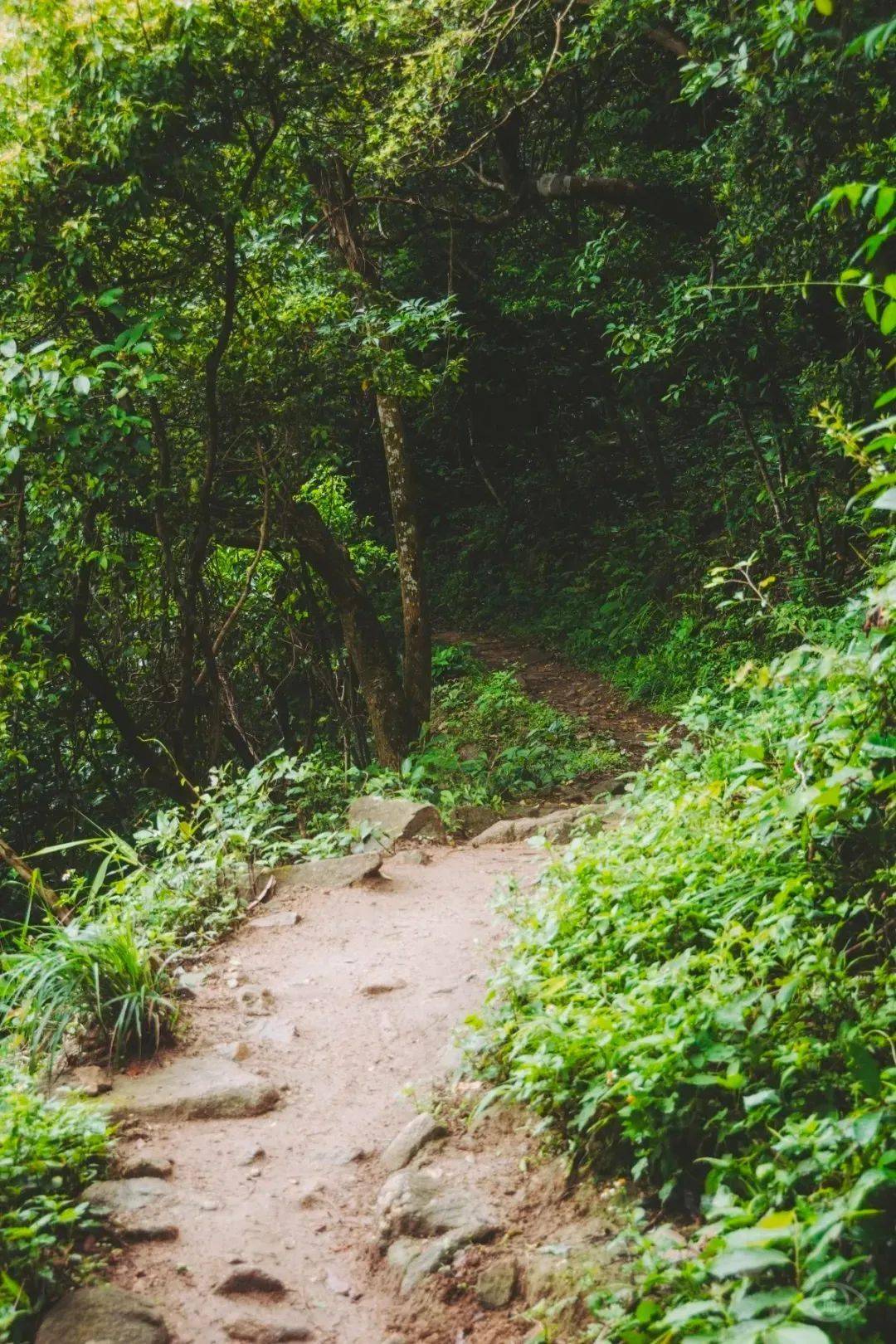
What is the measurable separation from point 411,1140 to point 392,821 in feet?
13.3

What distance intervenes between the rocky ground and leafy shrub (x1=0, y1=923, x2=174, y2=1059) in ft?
0.52

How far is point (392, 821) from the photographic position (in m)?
7.52

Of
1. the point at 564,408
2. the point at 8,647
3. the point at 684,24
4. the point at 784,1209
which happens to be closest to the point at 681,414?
the point at 564,408

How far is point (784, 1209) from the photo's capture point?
2207mm

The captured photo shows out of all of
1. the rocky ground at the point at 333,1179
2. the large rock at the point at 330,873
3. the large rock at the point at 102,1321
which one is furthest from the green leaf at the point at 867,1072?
the large rock at the point at 330,873

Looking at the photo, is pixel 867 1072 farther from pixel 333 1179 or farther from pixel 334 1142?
pixel 334 1142

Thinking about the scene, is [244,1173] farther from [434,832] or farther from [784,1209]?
[434,832]

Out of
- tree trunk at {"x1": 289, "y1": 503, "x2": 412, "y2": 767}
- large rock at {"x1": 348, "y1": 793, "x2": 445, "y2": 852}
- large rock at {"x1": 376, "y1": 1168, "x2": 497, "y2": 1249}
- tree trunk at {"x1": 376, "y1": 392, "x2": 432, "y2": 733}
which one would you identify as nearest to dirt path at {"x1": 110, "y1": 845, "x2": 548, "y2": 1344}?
large rock at {"x1": 376, "y1": 1168, "x2": 497, "y2": 1249}

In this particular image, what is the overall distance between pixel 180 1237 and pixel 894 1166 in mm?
2172

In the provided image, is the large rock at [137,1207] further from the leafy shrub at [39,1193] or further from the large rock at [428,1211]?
the large rock at [428,1211]

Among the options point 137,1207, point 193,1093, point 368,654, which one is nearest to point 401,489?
point 368,654

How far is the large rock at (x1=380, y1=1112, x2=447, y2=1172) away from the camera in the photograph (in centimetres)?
348

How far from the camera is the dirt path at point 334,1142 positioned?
2.84 m

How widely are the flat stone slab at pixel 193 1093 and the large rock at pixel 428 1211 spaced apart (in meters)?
0.84
